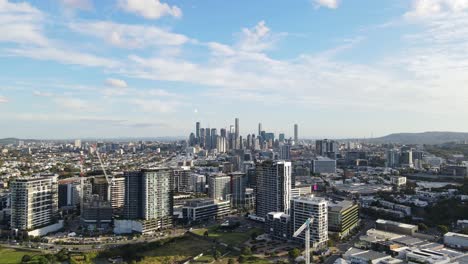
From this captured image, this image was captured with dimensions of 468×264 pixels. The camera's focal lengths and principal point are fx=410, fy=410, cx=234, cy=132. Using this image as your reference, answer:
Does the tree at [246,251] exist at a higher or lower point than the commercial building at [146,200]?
lower

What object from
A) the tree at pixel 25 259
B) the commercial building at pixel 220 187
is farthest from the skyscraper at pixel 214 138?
the tree at pixel 25 259

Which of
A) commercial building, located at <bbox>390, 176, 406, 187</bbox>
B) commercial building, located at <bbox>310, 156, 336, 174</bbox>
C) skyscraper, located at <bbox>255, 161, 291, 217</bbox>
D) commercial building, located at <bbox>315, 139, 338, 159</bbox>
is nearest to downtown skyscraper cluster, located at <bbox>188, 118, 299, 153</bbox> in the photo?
commercial building, located at <bbox>315, 139, 338, 159</bbox>

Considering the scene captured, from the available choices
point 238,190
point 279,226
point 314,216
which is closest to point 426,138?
point 238,190

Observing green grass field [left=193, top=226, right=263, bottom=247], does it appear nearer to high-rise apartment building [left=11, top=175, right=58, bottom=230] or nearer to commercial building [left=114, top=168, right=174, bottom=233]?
commercial building [left=114, top=168, right=174, bottom=233]

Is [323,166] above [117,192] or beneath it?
above

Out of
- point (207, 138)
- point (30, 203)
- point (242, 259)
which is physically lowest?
point (242, 259)

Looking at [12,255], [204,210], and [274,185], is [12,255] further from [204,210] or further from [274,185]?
[274,185]

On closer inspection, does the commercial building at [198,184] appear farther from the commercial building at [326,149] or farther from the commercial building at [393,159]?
the commercial building at [326,149]
